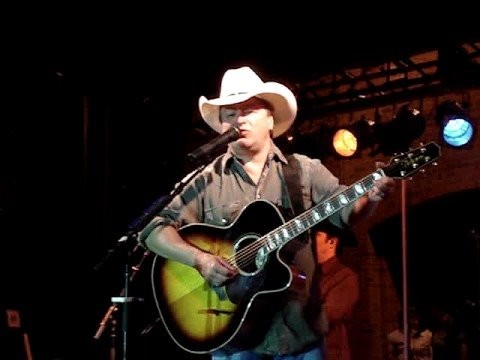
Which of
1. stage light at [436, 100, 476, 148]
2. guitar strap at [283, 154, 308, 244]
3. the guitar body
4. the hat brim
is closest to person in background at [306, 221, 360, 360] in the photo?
the hat brim

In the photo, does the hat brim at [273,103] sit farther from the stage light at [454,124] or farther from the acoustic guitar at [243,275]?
the stage light at [454,124]

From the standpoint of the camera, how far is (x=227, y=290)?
9.96 feet

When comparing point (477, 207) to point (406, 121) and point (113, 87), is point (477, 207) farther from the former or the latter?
point (113, 87)

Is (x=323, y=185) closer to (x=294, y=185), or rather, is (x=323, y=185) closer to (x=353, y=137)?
(x=294, y=185)

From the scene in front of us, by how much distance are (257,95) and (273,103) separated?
109 mm

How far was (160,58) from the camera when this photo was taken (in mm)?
7461

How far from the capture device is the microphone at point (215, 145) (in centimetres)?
299

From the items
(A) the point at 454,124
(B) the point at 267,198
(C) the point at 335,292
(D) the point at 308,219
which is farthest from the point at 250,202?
(A) the point at 454,124

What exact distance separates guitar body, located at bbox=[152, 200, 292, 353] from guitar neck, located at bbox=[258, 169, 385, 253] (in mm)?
47

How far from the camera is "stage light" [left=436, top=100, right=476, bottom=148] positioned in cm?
684

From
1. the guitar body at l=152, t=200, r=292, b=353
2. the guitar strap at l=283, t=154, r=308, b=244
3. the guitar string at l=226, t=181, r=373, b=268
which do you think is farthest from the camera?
the guitar strap at l=283, t=154, r=308, b=244

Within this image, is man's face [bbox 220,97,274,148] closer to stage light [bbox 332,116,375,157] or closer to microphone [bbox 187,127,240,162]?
microphone [bbox 187,127,240,162]

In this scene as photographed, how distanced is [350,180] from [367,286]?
1280 millimetres

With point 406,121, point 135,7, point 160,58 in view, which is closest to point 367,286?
point 406,121
